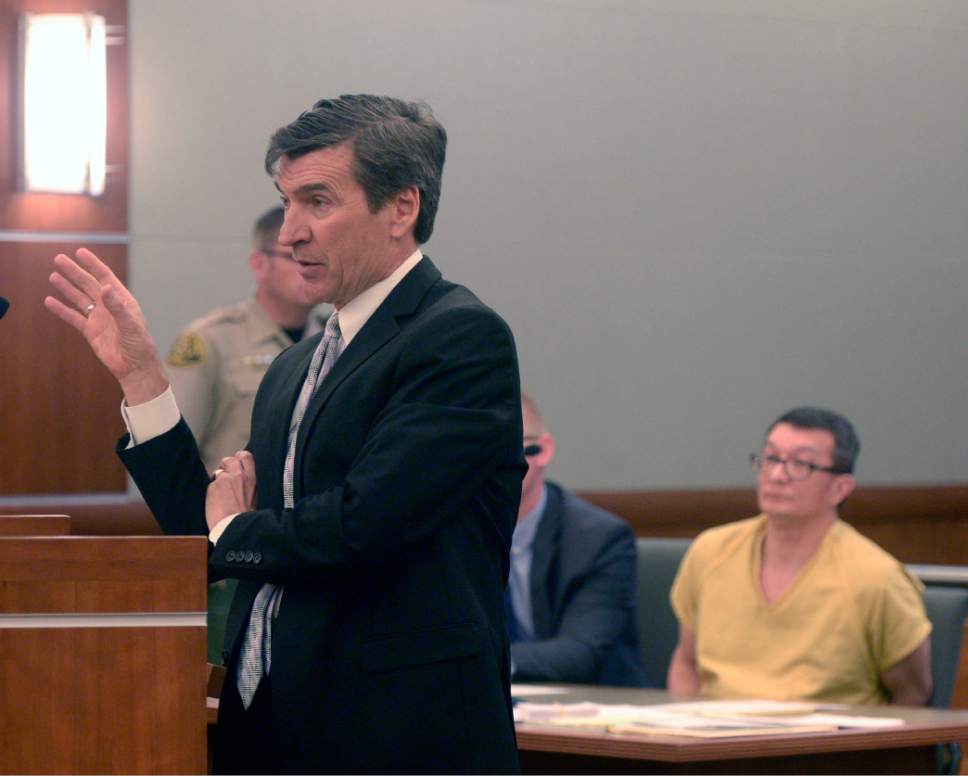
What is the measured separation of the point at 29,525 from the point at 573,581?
256 centimetres

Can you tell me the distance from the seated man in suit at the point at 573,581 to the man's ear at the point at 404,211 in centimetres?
231

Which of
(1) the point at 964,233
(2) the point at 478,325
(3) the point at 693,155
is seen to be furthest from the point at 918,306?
(2) the point at 478,325

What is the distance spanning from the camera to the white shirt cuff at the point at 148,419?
82.3 inches

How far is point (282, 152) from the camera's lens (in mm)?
2041

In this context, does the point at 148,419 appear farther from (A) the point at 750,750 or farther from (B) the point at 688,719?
(B) the point at 688,719

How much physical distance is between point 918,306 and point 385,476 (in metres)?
6.02

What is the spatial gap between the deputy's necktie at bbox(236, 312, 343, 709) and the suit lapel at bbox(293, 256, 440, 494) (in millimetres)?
30

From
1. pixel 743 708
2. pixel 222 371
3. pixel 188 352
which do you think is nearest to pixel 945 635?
pixel 743 708

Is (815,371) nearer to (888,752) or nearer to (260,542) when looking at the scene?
(888,752)

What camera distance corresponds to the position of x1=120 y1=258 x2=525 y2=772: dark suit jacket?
6.10 feet

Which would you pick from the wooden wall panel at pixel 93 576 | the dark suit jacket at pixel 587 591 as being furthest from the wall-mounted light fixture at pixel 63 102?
the wooden wall panel at pixel 93 576

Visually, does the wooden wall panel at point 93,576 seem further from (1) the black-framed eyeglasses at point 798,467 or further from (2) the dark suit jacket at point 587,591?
(1) the black-framed eyeglasses at point 798,467

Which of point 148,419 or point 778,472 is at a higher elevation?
point 148,419

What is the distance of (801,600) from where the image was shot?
4.20 m
